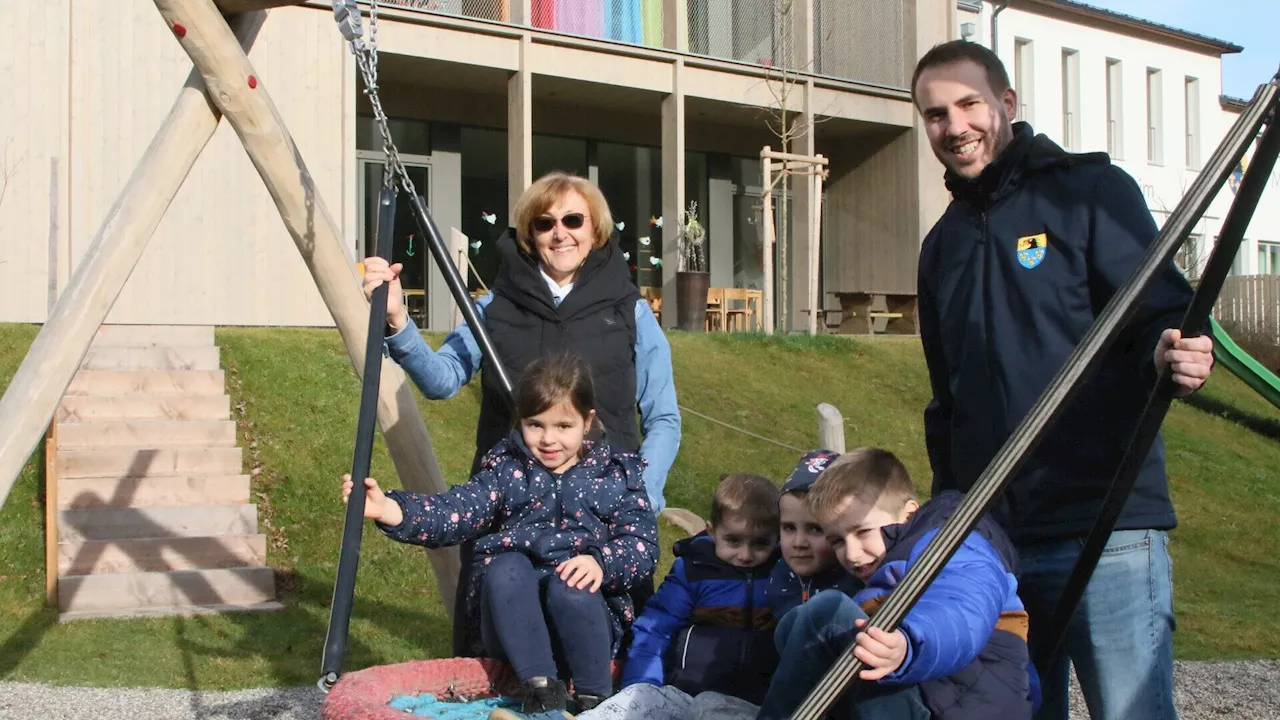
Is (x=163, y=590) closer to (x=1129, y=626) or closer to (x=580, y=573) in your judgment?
(x=580, y=573)

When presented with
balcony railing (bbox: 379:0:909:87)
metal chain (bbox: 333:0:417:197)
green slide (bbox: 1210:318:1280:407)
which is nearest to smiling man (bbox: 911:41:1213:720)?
metal chain (bbox: 333:0:417:197)

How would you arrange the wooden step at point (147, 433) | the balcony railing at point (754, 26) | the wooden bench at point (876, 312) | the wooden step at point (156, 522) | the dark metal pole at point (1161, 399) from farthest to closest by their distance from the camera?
the wooden bench at point (876, 312) → the balcony railing at point (754, 26) → the wooden step at point (147, 433) → the wooden step at point (156, 522) → the dark metal pole at point (1161, 399)

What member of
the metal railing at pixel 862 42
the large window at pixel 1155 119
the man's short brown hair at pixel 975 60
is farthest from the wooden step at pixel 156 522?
the large window at pixel 1155 119

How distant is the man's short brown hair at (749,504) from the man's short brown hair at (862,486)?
Result: 796 mm

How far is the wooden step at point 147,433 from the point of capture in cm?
791

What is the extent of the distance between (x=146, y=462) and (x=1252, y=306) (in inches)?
740

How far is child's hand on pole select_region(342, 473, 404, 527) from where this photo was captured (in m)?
2.89

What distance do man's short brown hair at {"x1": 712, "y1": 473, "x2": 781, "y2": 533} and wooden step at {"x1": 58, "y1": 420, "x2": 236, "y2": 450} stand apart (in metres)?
5.63

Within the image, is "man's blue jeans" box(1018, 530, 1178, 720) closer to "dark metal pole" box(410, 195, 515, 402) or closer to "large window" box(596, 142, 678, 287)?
"dark metal pole" box(410, 195, 515, 402)

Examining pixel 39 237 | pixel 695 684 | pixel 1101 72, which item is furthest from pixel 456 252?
pixel 1101 72

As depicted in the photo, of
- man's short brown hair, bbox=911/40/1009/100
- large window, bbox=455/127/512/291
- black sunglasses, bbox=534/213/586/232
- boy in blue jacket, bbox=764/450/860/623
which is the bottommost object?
boy in blue jacket, bbox=764/450/860/623

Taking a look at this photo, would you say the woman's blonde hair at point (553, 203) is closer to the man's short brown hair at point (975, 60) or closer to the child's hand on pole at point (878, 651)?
the man's short brown hair at point (975, 60)

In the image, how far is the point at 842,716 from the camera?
2.40 metres

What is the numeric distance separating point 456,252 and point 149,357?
3.46 metres
